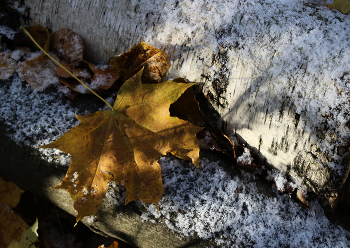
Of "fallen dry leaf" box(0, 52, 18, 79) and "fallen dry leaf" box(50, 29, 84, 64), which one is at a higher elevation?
"fallen dry leaf" box(50, 29, 84, 64)

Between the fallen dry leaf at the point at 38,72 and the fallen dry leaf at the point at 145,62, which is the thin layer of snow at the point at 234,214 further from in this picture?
the fallen dry leaf at the point at 38,72

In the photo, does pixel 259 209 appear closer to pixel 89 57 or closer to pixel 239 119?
pixel 239 119

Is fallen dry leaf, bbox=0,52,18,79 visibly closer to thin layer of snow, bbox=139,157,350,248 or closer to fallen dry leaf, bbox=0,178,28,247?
fallen dry leaf, bbox=0,178,28,247

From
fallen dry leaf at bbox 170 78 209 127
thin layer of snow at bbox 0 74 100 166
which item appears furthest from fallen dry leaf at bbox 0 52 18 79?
fallen dry leaf at bbox 170 78 209 127

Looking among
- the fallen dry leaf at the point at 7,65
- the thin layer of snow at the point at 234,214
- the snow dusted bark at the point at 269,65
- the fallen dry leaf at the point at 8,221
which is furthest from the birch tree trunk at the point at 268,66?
the fallen dry leaf at the point at 8,221

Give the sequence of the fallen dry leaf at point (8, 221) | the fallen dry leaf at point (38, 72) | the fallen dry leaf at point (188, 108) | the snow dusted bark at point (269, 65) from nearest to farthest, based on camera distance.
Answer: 1. the snow dusted bark at point (269, 65)
2. the fallen dry leaf at point (188, 108)
3. the fallen dry leaf at point (38, 72)
4. the fallen dry leaf at point (8, 221)

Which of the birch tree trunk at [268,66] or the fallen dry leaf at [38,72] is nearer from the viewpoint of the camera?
the birch tree trunk at [268,66]
